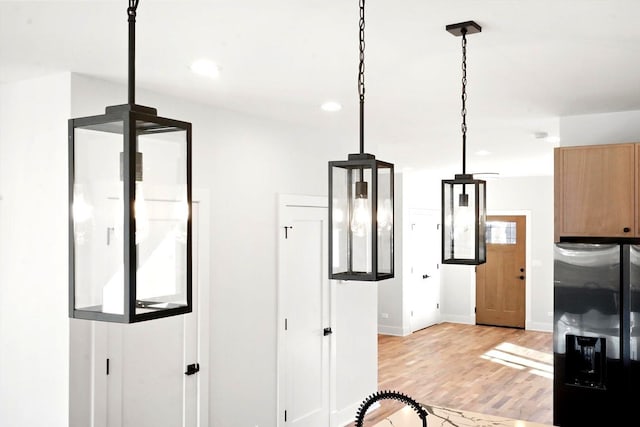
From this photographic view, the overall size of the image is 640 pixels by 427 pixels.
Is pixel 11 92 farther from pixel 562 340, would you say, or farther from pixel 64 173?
pixel 562 340

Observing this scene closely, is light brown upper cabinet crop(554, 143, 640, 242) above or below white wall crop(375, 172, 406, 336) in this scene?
above

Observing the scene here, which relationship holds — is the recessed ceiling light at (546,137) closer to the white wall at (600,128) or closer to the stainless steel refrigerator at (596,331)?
the white wall at (600,128)

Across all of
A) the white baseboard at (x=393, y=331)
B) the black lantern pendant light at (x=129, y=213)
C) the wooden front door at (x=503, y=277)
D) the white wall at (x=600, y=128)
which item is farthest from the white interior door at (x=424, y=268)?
the black lantern pendant light at (x=129, y=213)

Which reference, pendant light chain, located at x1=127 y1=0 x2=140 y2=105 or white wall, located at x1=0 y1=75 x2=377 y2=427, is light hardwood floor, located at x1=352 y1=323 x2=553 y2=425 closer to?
white wall, located at x1=0 y1=75 x2=377 y2=427

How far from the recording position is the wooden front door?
10219mm

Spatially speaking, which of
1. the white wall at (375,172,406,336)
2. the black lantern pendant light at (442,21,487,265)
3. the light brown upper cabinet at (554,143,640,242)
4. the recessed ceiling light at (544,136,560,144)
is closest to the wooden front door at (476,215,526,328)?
the white wall at (375,172,406,336)

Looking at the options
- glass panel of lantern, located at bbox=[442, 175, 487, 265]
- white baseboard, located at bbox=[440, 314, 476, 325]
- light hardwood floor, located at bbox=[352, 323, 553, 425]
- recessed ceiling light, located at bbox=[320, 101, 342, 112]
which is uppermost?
recessed ceiling light, located at bbox=[320, 101, 342, 112]

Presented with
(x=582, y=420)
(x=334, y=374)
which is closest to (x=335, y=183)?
(x=582, y=420)

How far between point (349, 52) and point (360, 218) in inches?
55.1

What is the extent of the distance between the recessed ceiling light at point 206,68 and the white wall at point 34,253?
0.71 m

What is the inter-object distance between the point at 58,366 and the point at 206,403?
112 cm

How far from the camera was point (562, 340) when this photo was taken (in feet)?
13.1

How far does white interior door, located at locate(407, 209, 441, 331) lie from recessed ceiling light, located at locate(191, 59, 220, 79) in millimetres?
6951

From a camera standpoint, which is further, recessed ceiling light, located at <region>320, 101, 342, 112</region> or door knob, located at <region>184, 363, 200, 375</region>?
recessed ceiling light, located at <region>320, 101, 342, 112</region>
